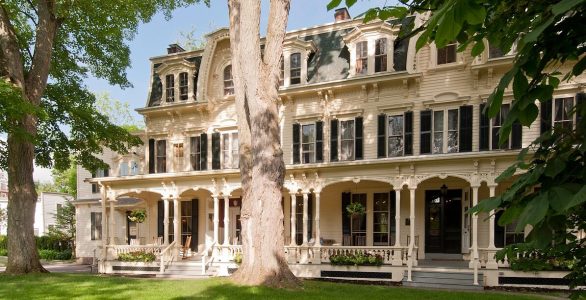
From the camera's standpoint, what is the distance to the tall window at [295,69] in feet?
59.8

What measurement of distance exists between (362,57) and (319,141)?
144 inches

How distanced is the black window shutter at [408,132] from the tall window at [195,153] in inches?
364

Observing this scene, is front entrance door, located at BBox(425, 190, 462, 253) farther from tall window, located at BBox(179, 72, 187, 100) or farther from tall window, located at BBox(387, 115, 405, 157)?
tall window, located at BBox(179, 72, 187, 100)

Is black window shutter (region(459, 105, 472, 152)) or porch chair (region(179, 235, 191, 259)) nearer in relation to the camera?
black window shutter (region(459, 105, 472, 152))

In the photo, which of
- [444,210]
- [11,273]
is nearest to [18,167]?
[11,273]

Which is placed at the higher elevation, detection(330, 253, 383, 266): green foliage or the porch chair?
detection(330, 253, 383, 266): green foliage

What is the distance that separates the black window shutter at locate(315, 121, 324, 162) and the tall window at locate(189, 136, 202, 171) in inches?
225

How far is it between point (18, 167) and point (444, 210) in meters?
14.5

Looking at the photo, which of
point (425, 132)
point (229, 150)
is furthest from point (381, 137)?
point (229, 150)

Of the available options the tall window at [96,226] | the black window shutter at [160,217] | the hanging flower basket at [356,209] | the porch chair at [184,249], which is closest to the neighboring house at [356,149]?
the black window shutter at [160,217]

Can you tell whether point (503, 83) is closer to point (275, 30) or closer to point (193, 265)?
point (275, 30)

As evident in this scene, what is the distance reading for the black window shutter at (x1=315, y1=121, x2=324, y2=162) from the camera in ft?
56.6

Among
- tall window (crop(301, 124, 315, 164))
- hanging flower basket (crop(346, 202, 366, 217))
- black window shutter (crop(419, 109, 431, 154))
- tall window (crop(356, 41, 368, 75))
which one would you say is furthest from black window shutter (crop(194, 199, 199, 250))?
black window shutter (crop(419, 109, 431, 154))

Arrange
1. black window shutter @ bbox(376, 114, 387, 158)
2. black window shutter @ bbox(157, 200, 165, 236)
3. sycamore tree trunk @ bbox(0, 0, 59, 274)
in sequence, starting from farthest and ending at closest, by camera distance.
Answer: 1. black window shutter @ bbox(157, 200, 165, 236)
2. black window shutter @ bbox(376, 114, 387, 158)
3. sycamore tree trunk @ bbox(0, 0, 59, 274)
